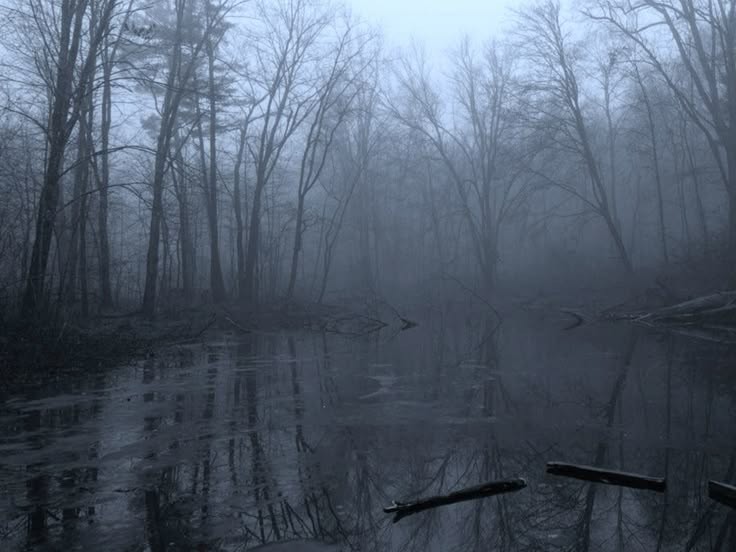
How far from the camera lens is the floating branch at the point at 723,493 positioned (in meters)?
4.15

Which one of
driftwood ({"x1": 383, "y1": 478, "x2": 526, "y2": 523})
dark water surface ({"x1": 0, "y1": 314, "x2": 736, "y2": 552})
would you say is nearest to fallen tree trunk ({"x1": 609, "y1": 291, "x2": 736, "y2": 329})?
dark water surface ({"x1": 0, "y1": 314, "x2": 736, "y2": 552})

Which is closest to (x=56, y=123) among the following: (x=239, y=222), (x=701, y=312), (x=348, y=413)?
(x=348, y=413)

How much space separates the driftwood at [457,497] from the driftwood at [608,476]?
0.40 m

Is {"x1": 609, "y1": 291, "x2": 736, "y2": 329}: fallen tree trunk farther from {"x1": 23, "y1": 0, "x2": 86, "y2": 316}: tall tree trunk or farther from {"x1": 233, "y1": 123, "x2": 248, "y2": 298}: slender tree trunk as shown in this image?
{"x1": 23, "y1": 0, "x2": 86, "y2": 316}: tall tree trunk

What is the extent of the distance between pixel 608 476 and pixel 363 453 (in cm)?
223

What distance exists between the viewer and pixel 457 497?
441cm

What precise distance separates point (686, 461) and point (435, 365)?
678 centimetres

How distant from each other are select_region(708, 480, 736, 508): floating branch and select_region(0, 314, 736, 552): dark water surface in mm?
81

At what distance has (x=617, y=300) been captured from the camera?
86.2 feet

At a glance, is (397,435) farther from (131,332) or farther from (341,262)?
(341,262)

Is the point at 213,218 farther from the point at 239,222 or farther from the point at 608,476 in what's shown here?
the point at 608,476

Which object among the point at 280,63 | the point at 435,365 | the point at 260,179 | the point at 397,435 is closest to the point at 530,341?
the point at 435,365

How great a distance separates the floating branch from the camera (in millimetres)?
4148

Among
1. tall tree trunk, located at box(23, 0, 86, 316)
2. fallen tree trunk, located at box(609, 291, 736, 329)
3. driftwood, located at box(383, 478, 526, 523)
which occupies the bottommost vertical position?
driftwood, located at box(383, 478, 526, 523)
